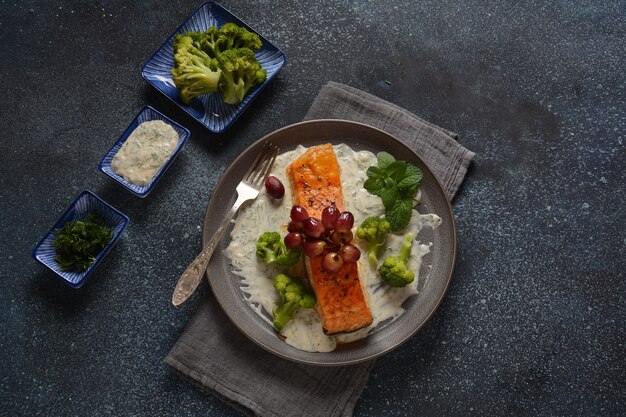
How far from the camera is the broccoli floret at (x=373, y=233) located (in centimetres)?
333

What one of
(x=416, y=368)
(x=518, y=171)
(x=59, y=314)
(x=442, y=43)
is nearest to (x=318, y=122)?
(x=442, y=43)

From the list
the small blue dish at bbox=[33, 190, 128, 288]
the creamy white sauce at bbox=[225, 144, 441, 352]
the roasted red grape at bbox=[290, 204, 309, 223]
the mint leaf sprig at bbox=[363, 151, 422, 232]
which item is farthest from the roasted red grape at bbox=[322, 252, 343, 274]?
the small blue dish at bbox=[33, 190, 128, 288]

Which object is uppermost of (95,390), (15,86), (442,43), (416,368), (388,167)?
(15,86)

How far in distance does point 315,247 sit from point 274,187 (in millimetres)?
485

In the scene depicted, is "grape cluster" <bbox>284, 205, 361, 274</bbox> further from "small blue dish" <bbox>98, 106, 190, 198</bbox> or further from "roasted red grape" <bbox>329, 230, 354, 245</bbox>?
"small blue dish" <bbox>98, 106, 190, 198</bbox>

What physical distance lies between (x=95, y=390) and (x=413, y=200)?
2.14 metres

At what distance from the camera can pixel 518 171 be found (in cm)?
375

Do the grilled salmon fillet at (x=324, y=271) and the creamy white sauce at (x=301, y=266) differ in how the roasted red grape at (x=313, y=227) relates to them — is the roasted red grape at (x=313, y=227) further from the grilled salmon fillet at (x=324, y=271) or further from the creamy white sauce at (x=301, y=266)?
the creamy white sauce at (x=301, y=266)

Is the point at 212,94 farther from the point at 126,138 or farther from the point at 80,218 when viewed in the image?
the point at 80,218

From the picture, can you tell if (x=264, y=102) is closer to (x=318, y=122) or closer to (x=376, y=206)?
(x=318, y=122)

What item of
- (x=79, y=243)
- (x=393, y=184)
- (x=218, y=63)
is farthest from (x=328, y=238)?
(x=79, y=243)

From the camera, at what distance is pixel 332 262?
10.2ft

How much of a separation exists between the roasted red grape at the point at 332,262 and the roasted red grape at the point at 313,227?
0.12m

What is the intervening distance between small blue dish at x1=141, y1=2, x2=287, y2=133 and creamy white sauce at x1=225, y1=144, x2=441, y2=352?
0.49m
